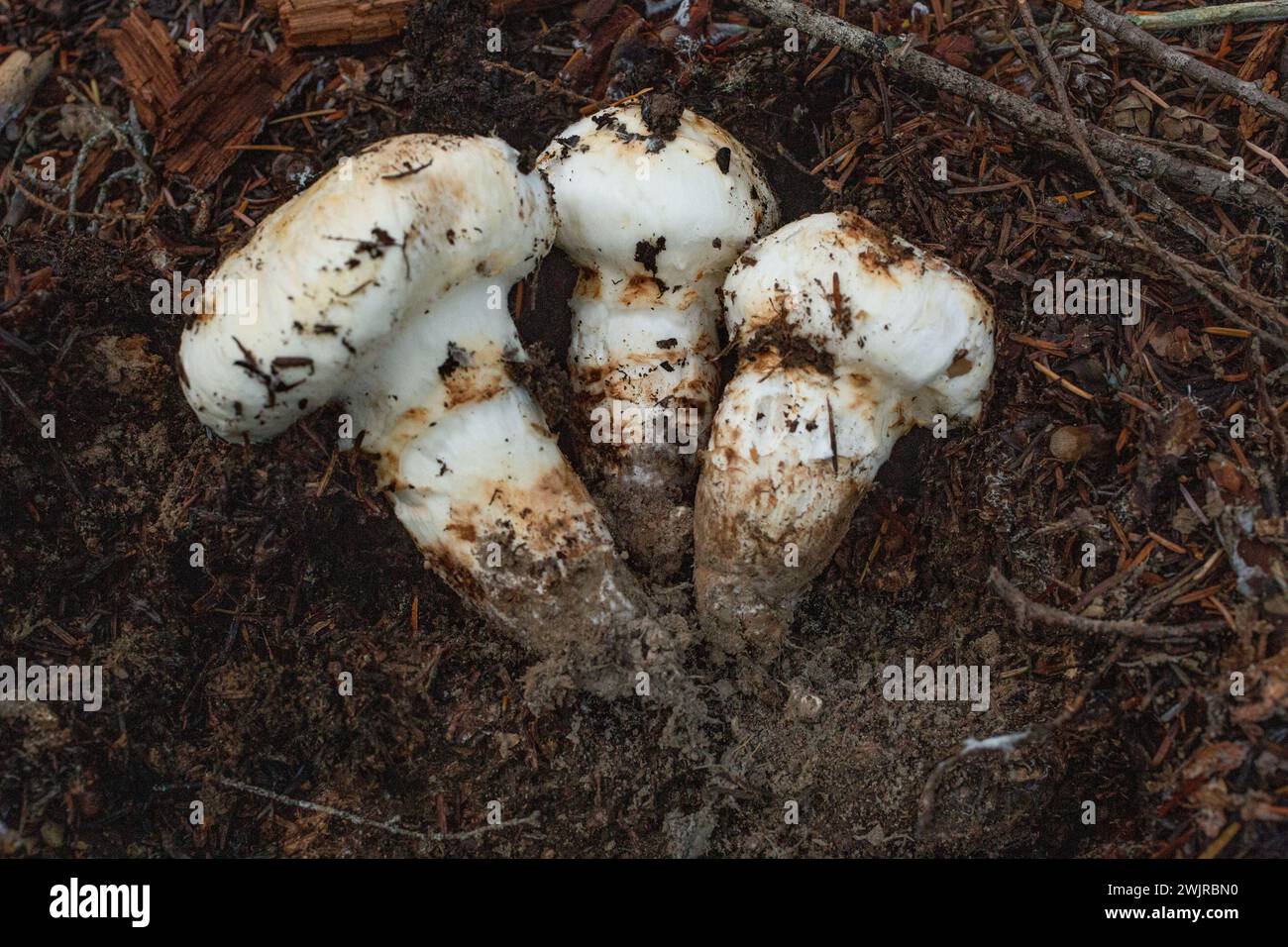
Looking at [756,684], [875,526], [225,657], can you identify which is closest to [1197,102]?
[875,526]

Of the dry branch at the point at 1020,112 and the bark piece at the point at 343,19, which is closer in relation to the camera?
the dry branch at the point at 1020,112

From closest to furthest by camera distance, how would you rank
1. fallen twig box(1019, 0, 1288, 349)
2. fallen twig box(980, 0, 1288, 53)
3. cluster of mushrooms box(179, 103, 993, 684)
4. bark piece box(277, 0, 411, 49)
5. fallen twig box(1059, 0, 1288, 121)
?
cluster of mushrooms box(179, 103, 993, 684)
fallen twig box(1019, 0, 1288, 349)
fallen twig box(1059, 0, 1288, 121)
fallen twig box(980, 0, 1288, 53)
bark piece box(277, 0, 411, 49)

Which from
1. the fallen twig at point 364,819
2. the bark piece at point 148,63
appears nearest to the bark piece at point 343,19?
the bark piece at point 148,63

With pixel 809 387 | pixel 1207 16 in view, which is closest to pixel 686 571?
pixel 809 387

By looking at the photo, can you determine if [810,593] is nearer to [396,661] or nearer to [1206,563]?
[1206,563]

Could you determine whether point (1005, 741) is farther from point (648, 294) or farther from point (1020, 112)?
point (1020, 112)

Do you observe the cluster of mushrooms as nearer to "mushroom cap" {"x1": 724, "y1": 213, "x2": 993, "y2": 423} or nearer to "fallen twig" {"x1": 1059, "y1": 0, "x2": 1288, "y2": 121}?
"mushroom cap" {"x1": 724, "y1": 213, "x2": 993, "y2": 423}

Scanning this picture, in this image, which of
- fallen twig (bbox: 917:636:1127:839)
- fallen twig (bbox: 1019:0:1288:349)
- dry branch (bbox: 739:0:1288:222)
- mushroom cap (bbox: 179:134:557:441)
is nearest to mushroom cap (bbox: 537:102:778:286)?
mushroom cap (bbox: 179:134:557:441)

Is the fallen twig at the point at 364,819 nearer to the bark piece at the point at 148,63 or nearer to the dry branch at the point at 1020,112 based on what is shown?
the bark piece at the point at 148,63
